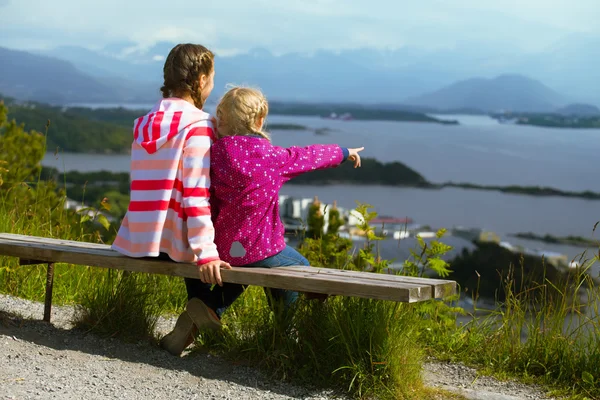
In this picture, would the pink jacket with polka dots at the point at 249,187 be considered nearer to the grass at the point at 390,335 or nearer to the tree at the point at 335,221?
the grass at the point at 390,335

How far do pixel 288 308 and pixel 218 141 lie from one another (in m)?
0.81

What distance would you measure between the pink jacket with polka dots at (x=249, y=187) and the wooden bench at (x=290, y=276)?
14 cm

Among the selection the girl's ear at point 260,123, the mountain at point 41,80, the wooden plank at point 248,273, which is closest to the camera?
the wooden plank at point 248,273

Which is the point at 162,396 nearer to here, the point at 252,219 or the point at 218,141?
the point at 252,219

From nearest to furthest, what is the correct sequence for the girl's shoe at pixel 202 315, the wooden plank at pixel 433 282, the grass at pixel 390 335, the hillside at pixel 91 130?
the wooden plank at pixel 433 282, the grass at pixel 390 335, the girl's shoe at pixel 202 315, the hillside at pixel 91 130

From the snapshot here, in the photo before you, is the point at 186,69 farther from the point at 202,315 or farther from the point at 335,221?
the point at 335,221

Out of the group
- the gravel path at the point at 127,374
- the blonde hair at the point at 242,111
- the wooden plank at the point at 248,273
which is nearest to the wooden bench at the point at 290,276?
the wooden plank at the point at 248,273

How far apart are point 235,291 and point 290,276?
56cm

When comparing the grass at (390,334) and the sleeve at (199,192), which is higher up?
the sleeve at (199,192)

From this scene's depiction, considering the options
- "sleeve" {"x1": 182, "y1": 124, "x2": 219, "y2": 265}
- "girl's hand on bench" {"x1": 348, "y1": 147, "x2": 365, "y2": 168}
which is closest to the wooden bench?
"sleeve" {"x1": 182, "y1": 124, "x2": 219, "y2": 265}

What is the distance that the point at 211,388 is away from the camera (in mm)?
2982

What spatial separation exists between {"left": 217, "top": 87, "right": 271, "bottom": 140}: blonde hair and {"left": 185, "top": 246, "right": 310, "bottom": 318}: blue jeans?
55cm

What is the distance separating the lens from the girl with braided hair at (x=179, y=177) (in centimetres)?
312

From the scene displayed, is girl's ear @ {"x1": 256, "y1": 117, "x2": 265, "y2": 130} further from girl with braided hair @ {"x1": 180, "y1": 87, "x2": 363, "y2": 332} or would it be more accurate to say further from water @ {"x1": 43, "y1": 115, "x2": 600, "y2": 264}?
water @ {"x1": 43, "y1": 115, "x2": 600, "y2": 264}
